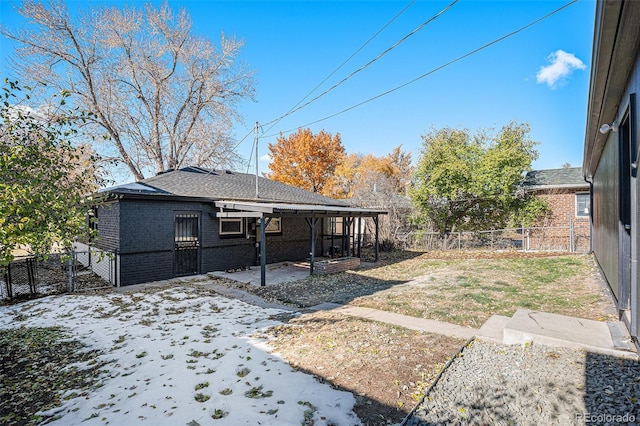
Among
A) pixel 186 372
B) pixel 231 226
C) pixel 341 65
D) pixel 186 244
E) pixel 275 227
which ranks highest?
pixel 341 65

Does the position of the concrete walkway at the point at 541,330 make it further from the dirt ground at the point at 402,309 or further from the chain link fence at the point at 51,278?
the chain link fence at the point at 51,278

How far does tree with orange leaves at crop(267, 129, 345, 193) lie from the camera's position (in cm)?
3062

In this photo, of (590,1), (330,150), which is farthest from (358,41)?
(330,150)

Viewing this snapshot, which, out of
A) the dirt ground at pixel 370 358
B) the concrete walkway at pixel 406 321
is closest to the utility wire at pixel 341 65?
the concrete walkway at pixel 406 321

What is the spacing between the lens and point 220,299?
7609 millimetres

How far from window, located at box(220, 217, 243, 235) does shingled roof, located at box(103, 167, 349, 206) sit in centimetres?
79

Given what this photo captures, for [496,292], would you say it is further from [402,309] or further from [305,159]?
[305,159]

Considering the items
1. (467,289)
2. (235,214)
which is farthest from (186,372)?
(235,214)

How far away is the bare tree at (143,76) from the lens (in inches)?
620

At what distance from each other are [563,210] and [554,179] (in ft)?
5.84

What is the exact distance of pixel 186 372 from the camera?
3.86 meters

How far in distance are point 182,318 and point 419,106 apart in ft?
44.9

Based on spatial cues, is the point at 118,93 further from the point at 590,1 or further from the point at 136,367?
the point at 590,1

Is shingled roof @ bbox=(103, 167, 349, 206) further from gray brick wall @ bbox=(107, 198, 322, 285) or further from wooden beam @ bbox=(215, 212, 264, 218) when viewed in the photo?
wooden beam @ bbox=(215, 212, 264, 218)
